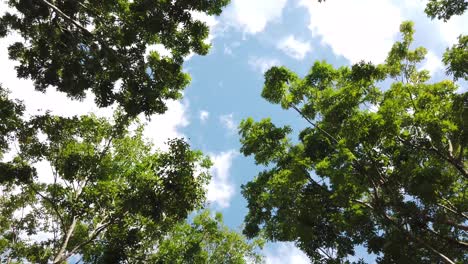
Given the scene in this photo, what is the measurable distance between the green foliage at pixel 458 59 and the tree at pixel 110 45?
8.10 meters

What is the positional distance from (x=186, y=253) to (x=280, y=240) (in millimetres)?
6020

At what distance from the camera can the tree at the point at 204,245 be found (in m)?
18.1

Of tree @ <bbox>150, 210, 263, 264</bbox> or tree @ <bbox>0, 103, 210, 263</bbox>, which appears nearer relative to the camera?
tree @ <bbox>0, 103, 210, 263</bbox>

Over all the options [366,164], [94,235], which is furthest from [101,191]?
[366,164]

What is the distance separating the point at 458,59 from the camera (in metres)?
12.4

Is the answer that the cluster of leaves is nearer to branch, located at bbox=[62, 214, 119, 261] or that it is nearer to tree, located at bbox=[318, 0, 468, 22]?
branch, located at bbox=[62, 214, 119, 261]

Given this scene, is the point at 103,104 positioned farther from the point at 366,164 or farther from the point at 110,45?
the point at 366,164

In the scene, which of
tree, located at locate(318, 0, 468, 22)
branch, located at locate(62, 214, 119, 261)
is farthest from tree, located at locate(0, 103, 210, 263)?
tree, located at locate(318, 0, 468, 22)

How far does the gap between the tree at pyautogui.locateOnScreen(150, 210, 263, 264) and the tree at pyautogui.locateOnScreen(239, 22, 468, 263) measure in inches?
173

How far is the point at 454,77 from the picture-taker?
12.7 m

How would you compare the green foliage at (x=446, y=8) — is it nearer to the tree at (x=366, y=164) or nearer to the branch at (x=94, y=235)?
the tree at (x=366, y=164)

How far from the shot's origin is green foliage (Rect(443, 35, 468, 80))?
12344 millimetres

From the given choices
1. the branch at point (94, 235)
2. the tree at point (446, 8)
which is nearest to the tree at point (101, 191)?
the branch at point (94, 235)

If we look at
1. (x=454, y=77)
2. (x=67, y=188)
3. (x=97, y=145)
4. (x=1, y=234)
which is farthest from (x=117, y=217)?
(x=454, y=77)
